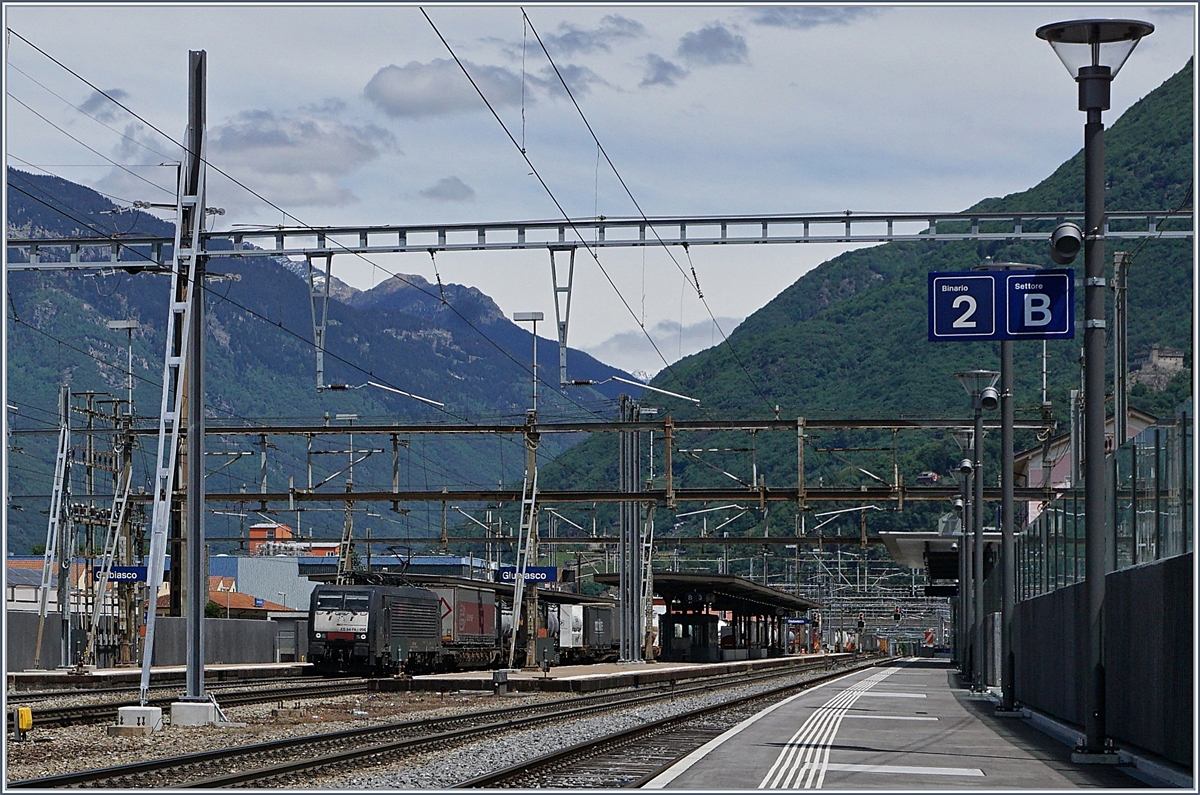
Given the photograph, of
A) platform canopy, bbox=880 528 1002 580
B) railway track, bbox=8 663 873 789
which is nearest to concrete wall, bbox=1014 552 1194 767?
railway track, bbox=8 663 873 789

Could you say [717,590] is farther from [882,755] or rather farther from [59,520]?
[882,755]

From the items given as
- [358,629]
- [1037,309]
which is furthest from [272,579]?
[1037,309]

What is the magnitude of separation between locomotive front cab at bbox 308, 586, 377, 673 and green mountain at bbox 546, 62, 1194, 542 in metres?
30.3

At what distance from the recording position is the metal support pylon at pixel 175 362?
21.9 m

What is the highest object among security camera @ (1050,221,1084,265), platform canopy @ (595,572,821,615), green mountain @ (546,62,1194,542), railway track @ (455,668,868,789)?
green mountain @ (546,62,1194,542)

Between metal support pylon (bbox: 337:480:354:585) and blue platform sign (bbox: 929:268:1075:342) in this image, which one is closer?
blue platform sign (bbox: 929:268:1075:342)

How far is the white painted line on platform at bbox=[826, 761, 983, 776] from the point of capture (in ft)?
51.5

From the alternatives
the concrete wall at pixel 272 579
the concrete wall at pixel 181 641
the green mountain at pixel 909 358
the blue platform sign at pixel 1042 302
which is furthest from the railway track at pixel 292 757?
the concrete wall at pixel 272 579

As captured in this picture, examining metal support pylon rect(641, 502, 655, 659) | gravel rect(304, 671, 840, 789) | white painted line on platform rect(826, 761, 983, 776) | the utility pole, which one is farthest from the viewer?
metal support pylon rect(641, 502, 655, 659)

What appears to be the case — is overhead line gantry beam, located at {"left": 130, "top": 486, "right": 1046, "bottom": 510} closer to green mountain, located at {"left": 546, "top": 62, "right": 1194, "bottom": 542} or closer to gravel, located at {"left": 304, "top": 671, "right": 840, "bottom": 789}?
gravel, located at {"left": 304, "top": 671, "right": 840, "bottom": 789}

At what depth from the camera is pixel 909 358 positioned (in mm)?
116688

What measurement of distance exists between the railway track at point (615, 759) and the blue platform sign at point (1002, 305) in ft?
19.3

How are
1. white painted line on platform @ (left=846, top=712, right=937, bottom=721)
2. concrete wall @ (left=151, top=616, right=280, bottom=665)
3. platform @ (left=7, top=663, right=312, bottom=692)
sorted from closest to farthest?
white painted line on platform @ (left=846, top=712, right=937, bottom=721), platform @ (left=7, top=663, right=312, bottom=692), concrete wall @ (left=151, top=616, right=280, bottom=665)

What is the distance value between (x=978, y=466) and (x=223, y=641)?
1194 inches
